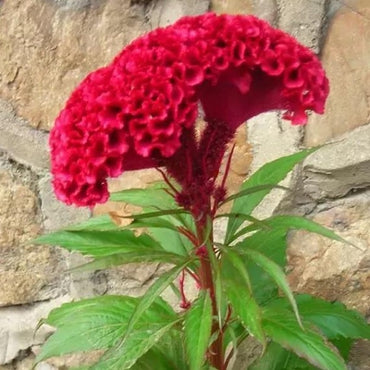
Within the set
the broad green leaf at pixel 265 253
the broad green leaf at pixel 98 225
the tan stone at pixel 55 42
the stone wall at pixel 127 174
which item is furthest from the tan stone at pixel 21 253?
the broad green leaf at pixel 265 253

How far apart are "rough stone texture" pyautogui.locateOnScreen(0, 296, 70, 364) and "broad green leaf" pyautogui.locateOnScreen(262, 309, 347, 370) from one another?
565 millimetres

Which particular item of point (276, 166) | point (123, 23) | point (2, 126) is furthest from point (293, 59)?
point (2, 126)

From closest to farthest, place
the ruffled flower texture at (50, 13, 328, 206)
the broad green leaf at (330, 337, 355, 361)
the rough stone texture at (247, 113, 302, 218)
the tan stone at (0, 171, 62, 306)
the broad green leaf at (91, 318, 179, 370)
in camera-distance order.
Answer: the ruffled flower texture at (50, 13, 328, 206) < the broad green leaf at (91, 318, 179, 370) < the broad green leaf at (330, 337, 355, 361) < the rough stone texture at (247, 113, 302, 218) < the tan stone at (0, 171, 62, 306)

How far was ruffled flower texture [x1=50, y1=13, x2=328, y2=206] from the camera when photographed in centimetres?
76

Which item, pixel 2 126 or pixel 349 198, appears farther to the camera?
pixel 2 126

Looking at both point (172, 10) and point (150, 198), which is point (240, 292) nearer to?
point (150, 198)

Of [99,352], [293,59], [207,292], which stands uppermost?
[293,59]

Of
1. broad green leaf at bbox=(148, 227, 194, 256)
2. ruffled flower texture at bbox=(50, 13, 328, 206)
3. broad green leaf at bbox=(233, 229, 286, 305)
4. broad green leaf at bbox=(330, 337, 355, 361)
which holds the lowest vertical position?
broad green leaf at bbox=(330, 337, 355, 361)

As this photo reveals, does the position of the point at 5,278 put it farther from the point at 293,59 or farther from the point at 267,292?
the point at 293,59

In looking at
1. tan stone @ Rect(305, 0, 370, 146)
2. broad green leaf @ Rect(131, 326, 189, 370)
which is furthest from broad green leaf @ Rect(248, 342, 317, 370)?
tan stone @ Rect(305, 0, 370, 146)

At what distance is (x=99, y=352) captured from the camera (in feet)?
4.28

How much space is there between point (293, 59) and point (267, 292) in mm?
373

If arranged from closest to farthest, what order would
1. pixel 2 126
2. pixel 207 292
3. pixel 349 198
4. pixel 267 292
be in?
1. pixel 207 292
2. pixel 267 292
3. pixel 349 198
4. pixel 2 126

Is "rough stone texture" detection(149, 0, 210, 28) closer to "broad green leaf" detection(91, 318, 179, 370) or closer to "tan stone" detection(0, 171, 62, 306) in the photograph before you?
"tan stone" detection(0, 171, 62, 306)
